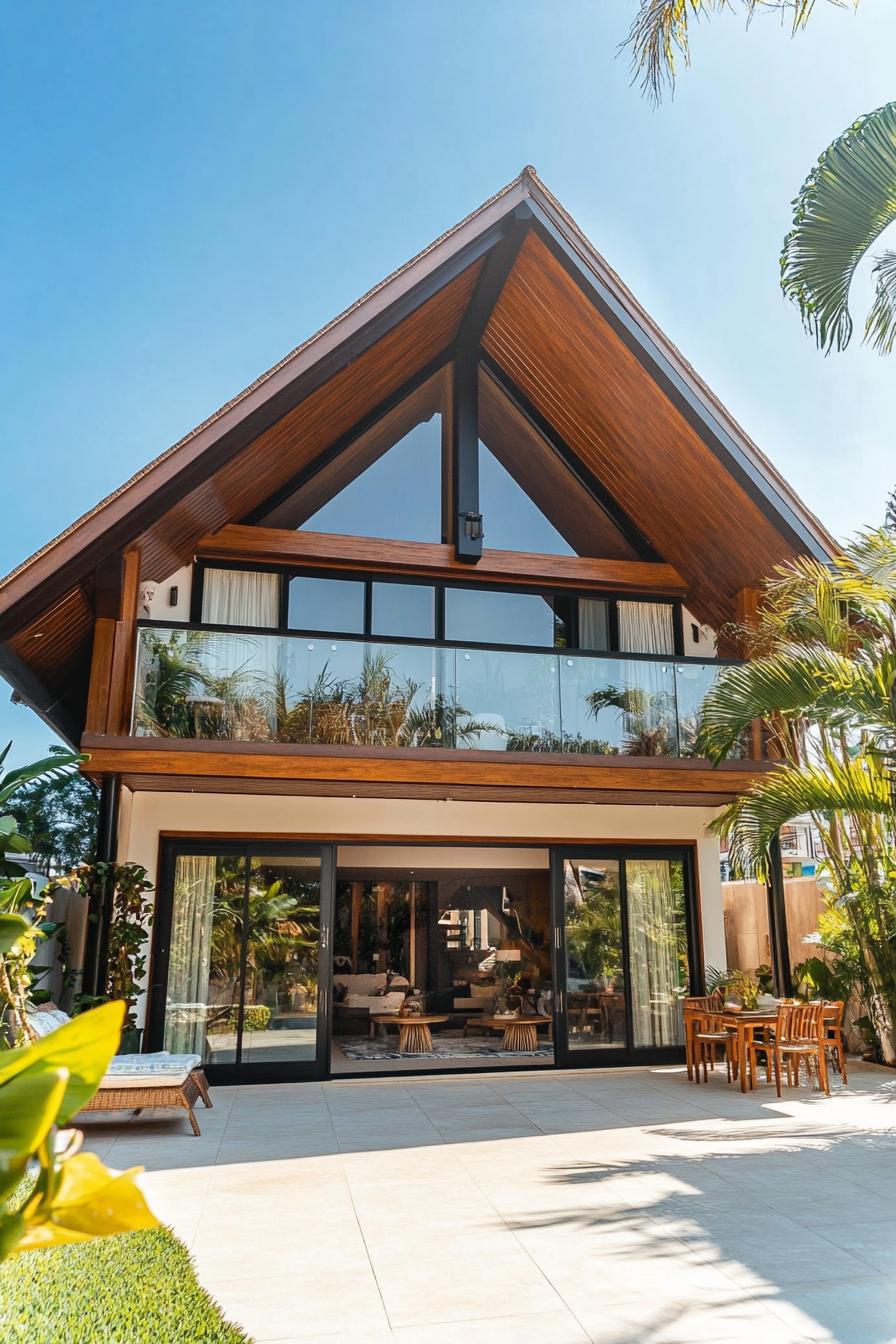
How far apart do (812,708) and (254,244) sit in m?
37.0

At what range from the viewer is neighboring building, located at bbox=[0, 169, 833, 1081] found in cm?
973

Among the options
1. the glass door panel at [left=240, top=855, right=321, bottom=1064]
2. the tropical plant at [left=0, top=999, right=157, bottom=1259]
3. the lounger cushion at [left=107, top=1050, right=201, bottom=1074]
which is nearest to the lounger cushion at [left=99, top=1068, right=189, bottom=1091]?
the lounger cushion at [left=107, top=1050, right=201, bottom=1074]

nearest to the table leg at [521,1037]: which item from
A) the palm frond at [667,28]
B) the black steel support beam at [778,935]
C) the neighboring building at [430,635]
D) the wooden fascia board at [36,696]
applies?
the neighboring building at [430,635]

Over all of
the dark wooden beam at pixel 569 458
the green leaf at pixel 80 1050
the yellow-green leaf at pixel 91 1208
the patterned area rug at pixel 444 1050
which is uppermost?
the dark wooden beam at pixel 569 458

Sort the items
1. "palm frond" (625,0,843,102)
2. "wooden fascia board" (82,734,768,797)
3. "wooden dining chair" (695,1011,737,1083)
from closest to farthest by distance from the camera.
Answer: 1. "palm frond" (625,0,843,102)
2. "wooden fascia board" (82,734,768,797)
3. "wooden dining chair" (695,1011,737,1083)

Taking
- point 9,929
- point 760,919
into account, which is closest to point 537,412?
point 760,919

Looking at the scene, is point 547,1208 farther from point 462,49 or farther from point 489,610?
point 462,49

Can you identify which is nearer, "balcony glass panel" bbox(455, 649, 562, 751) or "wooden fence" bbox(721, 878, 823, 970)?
"balcony glass panel" bbox(455, 649, 562, 751)

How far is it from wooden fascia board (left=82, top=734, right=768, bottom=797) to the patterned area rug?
4.57 meters

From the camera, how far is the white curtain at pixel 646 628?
41.8 ft

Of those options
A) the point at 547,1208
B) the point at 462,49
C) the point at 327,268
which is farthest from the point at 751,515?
the point at 327,268

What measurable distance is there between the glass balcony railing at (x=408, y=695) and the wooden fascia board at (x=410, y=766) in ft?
0.70

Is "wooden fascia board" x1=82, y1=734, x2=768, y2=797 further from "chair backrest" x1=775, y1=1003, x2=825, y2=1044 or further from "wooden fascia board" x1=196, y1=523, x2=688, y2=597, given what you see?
"wooden fascia board" x1=196, y1=523, x2=688, y2=597

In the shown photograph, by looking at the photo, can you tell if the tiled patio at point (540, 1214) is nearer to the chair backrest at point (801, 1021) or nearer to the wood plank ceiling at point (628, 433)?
the chair backrest at point (801, 1021)
